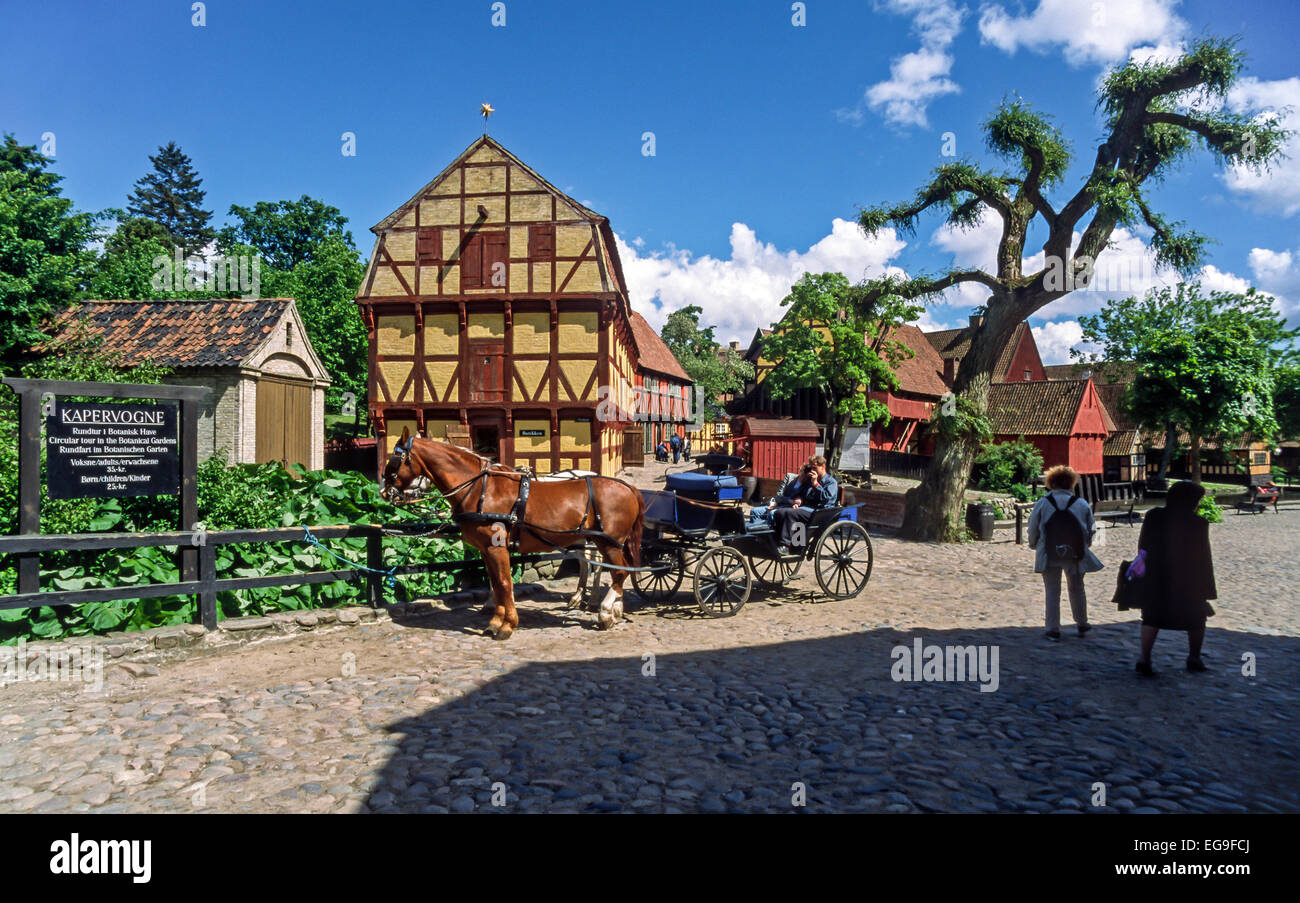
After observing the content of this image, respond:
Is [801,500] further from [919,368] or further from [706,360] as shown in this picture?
[706,360]

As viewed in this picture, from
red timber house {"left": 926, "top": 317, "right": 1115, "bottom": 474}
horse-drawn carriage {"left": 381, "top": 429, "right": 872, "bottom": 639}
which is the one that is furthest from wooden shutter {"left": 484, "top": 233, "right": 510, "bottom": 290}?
red timber house {"left": 926, "top": 317, "right": 1115, "bottom": 474}

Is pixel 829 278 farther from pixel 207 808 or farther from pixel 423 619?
pixel 207 808

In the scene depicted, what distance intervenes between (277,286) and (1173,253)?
3919cm

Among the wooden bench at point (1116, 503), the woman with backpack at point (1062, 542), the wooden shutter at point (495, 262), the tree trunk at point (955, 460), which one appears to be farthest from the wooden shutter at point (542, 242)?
the wooden bench at point (1116, 503)

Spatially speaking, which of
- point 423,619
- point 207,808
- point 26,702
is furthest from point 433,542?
point 207,808

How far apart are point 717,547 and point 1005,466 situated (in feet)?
76.1

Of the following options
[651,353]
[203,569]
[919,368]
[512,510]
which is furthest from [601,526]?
[919,368]

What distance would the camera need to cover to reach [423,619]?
25.8 ft

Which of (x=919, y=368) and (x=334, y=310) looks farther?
(x=919, y=368)

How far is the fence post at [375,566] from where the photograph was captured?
7.62 m

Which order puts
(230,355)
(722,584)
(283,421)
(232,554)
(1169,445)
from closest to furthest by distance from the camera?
1. (232,554)
2. (722,584)
3. (230,355)
4. (283,421)
5. (1169,445)

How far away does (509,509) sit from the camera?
7512mm

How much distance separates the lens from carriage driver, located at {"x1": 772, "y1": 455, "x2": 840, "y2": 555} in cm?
880

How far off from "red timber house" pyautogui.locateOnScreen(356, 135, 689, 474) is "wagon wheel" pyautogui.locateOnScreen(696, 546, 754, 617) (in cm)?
1392
